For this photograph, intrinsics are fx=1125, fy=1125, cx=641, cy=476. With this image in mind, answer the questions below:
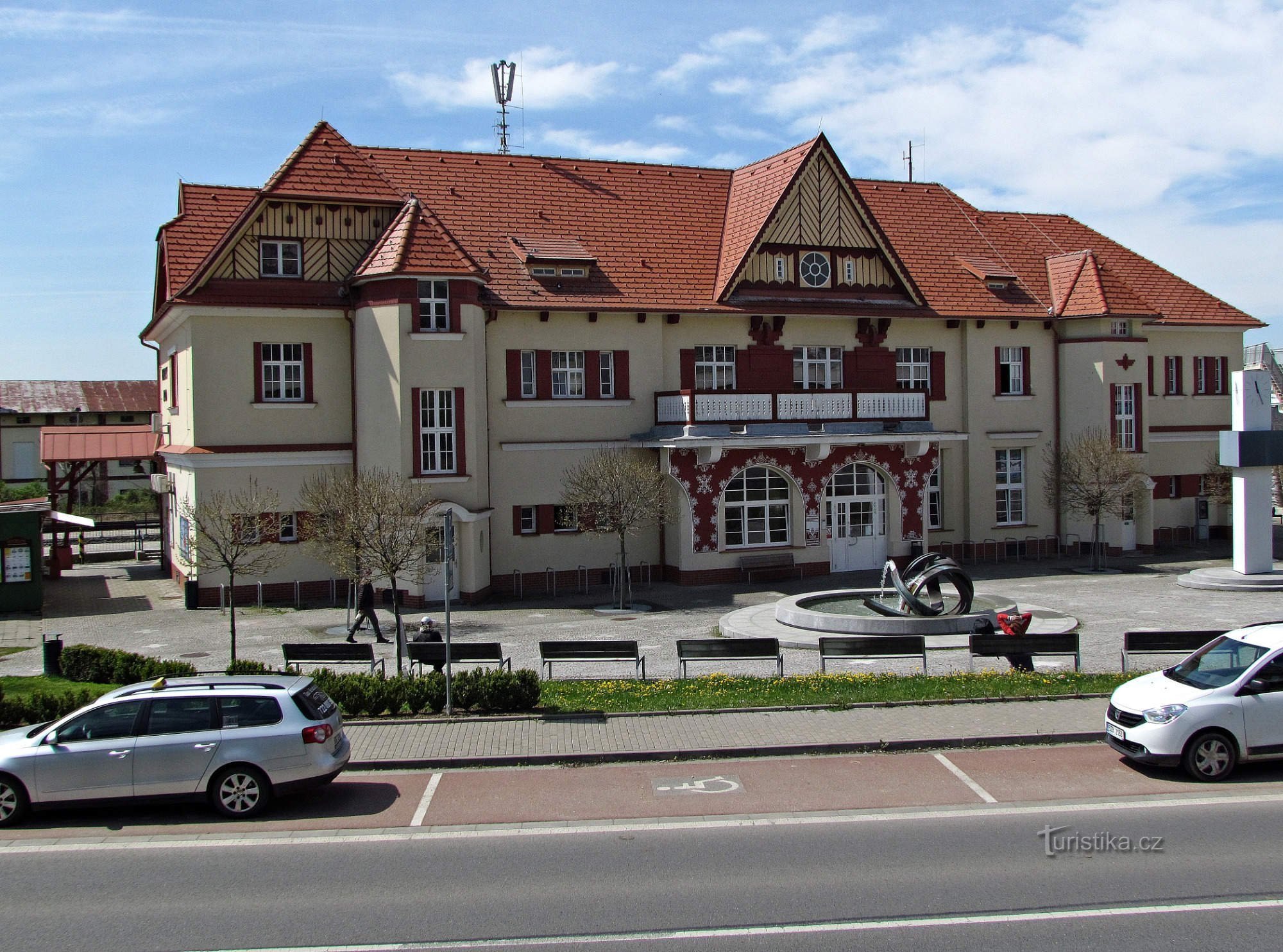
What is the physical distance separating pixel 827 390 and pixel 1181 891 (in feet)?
75.3

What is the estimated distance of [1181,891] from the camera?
9102 millimetres

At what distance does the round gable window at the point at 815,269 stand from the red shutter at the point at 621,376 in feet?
19.6

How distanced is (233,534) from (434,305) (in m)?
8.46

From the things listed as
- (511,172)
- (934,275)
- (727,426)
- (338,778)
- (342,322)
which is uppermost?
(511,172)

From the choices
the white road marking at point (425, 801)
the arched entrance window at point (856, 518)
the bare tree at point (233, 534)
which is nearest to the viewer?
the white road marking at point (425, 801)

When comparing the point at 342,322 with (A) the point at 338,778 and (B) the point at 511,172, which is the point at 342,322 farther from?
(A) the point at 338,778

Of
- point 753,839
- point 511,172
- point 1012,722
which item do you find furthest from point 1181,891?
point 511,172

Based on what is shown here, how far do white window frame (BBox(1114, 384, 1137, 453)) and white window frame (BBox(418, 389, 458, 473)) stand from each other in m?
21.3

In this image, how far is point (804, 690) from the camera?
651 inches

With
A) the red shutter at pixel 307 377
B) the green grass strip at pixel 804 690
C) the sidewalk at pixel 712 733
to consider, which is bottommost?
the sidewalk at pixel 712 733

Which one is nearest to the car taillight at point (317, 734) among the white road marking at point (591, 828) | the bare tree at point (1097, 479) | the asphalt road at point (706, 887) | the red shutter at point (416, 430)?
the white road marking at point (591, 828)

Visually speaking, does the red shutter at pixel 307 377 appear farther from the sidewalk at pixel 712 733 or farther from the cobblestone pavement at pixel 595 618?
the sidewalk at pixel 712 733

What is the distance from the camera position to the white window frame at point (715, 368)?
3228cm

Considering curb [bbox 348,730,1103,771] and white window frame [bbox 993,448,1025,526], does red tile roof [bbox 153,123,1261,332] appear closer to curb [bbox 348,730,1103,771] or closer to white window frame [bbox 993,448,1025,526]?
white window frame [bbox 993,448,1025,526]
